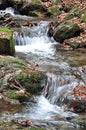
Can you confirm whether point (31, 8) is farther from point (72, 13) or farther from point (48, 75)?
point (48, 75)

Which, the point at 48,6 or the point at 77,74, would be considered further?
the point at 48,6

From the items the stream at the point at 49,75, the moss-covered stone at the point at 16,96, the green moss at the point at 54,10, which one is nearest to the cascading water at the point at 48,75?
the stream at the point at 49,75

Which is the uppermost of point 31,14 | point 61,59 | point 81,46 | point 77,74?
point 31,14

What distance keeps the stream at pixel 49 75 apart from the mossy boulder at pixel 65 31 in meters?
0.32

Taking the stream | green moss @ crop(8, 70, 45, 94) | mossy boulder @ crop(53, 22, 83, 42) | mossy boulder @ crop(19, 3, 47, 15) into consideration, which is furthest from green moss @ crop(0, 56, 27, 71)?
mossy boulder @ crop(19, 3, 47, 15)

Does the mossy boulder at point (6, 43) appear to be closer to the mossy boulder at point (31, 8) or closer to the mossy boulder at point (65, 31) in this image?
the mossy boulder at point (65, 31)

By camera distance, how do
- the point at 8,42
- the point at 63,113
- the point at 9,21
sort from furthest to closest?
the point at 9,21 → the point at 8,42 → the point at 63,113

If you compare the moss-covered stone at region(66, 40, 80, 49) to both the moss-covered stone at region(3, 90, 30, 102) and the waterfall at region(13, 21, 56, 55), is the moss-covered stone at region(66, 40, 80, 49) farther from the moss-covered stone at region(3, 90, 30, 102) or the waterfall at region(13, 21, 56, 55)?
the moss-covered stone at region(3, 90, 30, 102)

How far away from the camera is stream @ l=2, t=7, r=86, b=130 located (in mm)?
7602

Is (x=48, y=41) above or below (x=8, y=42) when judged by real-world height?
above

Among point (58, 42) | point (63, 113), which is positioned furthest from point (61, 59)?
point (63, 113)

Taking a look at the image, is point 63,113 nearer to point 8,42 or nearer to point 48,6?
point 8,42

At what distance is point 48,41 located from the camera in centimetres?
1461

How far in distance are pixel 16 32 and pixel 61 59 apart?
321 centimetres
